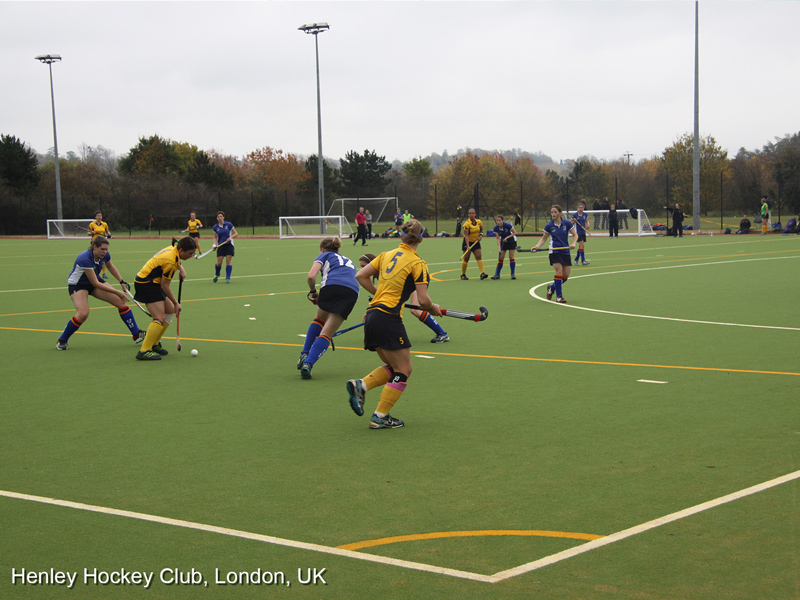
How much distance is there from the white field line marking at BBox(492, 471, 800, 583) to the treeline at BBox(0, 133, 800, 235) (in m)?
52.2

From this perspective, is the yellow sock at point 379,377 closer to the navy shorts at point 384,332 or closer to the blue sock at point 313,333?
the navy shorts at point 384,332

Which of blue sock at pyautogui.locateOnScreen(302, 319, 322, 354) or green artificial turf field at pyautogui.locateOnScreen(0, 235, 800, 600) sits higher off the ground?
blue sock at pyautogui.locateOnScreen(302, 319, 322, 354)

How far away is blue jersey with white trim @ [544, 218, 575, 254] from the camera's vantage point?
17.2 m

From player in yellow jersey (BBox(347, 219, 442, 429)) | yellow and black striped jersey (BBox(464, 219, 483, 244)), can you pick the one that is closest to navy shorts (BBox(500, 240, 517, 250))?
yellow and black striped jersey (BBox(464, 219, 483, 244))

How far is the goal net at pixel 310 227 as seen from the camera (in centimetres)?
5669

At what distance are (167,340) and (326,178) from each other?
3075 inches

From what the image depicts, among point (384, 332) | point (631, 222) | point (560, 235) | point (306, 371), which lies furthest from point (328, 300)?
point (631, 222)

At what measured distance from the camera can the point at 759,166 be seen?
277ft

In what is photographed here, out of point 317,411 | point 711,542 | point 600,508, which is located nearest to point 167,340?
point 317,411

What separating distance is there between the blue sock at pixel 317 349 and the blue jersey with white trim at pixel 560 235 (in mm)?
8646

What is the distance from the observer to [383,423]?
24.1ft

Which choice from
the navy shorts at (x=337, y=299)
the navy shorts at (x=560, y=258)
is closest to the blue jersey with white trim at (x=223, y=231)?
the navy shorts at (x=560, y=258)

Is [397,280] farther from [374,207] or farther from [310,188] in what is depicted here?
[310,188]

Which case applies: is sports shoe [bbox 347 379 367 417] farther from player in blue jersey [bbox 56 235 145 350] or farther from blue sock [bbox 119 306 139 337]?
blue sock [bbox 119 306 139 337]
